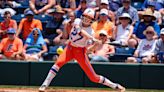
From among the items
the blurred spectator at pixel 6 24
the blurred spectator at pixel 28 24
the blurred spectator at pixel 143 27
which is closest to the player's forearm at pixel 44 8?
the blurred spectator at pixel 28 24

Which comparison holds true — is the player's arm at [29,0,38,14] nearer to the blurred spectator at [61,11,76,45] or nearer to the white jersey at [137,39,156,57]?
the blurred spectator at [61,11,76,45]

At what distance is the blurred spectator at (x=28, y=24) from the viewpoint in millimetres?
11477

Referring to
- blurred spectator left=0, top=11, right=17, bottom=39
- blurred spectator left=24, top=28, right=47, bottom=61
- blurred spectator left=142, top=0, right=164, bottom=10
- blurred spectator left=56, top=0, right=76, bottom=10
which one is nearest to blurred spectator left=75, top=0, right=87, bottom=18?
blurred spectator left=56, top=0, right=76, bottom=10

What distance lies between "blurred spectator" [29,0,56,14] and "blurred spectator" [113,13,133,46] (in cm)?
247

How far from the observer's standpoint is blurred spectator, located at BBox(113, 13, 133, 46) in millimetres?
10617

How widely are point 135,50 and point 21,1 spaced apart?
459 cm

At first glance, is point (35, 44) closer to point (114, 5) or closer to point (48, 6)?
point (48, 6)

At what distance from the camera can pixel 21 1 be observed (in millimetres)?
13133

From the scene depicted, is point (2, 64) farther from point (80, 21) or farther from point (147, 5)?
point (147, 5)

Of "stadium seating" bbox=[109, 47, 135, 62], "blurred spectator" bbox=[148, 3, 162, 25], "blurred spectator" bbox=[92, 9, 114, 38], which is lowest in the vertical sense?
"stadium seating" bbox=[109, 47, 135, 62]

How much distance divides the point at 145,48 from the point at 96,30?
1.52 metres

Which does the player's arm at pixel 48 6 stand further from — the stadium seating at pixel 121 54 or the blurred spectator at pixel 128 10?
the stadium seating at pixel 121 54

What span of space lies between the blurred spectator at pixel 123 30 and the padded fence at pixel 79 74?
39.7 inches

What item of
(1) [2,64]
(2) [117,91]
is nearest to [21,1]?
(1) [2,64]
